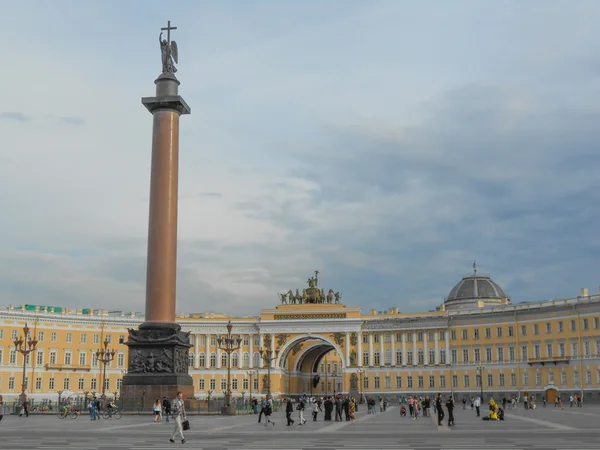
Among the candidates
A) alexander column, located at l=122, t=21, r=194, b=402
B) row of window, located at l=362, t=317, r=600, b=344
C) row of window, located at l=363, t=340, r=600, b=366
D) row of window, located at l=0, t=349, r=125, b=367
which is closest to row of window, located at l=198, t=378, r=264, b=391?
row of window, located at l=0, t=349, r=125, b=367

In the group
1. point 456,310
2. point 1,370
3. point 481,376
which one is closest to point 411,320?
point 456,310

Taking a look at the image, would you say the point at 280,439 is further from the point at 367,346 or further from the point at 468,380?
the point at 367,346

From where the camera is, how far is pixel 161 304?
144ft

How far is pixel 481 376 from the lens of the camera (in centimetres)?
9669

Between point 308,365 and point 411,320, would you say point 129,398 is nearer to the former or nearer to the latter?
point 411,320

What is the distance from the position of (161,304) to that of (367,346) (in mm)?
70844

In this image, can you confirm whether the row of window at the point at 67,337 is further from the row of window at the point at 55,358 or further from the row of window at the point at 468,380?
the row of window at the point at 468,380

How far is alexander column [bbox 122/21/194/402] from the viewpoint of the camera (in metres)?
43.5

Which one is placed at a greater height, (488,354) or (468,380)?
(488,354)

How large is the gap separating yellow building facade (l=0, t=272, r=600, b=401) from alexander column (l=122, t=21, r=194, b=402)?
5337 centimetres

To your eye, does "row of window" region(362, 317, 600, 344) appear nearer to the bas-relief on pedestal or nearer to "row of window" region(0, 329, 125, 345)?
"row of window" region(0, 329, 125, 345)

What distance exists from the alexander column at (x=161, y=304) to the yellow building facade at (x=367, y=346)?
53374 millimetres

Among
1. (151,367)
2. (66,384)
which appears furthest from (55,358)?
(151,367)

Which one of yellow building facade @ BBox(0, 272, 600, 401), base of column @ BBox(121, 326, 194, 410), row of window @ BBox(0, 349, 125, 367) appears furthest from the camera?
row of window @ BBox(0, 349, 125, 367)
